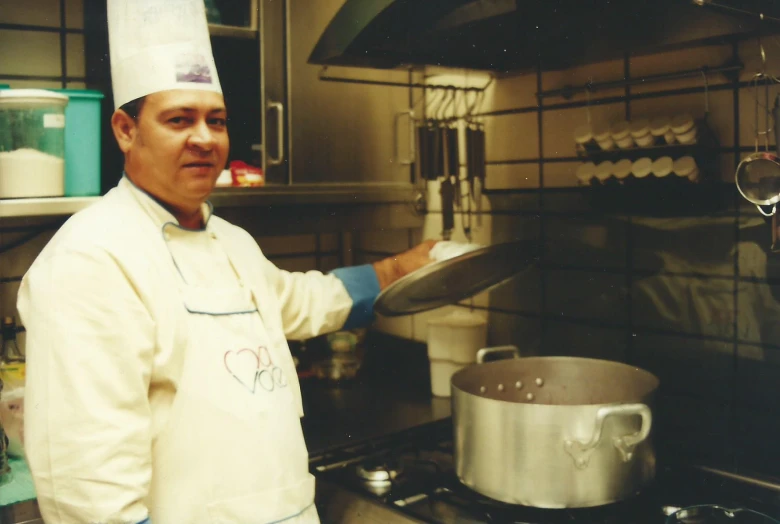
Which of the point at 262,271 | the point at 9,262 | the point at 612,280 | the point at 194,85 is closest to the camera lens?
the point at 194,85

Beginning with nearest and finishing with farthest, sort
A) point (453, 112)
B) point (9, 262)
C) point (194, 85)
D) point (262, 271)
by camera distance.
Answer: point (194, 85), point (262, 271), point (9, 262), point (453, 112)

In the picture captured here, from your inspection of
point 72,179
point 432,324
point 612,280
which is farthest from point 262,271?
point 612,280

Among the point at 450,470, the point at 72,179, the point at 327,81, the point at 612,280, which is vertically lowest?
the point at 450,470

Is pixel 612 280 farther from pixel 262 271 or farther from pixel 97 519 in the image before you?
pixel 97 519

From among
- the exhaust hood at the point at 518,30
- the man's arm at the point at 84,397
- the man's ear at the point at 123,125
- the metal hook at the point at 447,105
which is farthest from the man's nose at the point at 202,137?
the metal hook at the point at 447,105

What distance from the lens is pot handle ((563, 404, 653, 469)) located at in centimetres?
114

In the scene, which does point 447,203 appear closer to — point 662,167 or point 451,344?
point 451,344

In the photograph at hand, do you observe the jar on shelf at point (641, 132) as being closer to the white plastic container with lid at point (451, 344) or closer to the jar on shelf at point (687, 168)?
the jar on shelf at point (687, 168)

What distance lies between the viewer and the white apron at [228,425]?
3.68 feet

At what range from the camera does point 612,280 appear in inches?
63.5

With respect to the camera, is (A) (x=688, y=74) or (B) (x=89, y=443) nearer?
(B) (x=89, y=443)

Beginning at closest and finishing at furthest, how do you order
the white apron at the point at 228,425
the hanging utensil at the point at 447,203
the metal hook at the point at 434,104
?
1. the white apron at the point at 228,425
2. the hanging utensil at the point at 447,203
3. the metal hook at the point at 434,104

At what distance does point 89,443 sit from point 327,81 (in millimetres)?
1082

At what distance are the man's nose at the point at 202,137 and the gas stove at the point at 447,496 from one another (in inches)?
24.5
